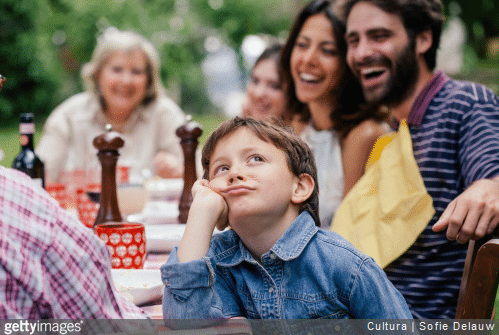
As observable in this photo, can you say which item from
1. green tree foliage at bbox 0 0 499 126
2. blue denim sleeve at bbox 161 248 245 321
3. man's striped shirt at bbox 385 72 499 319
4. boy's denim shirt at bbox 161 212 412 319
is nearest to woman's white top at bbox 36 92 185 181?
man's striped shirt at bbox 385 72 499 319

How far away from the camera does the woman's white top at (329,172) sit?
2.45 m

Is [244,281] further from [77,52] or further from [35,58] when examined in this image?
[77,52]

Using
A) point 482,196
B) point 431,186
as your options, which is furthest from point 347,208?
point 482,196

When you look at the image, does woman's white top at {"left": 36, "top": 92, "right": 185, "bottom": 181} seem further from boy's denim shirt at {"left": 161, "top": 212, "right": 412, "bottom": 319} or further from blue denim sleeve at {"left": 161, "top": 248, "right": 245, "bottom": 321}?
blue denim sleeve at {"left": 161, "top": 248, "right": 245, "bottom": 321}

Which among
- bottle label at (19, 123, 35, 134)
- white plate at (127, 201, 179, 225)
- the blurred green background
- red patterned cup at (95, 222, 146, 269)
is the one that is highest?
the blurred green background

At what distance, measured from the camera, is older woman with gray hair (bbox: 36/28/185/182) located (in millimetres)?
3445

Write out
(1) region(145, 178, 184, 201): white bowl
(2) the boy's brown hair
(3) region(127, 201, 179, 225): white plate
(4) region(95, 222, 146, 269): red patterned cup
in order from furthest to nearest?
(1) region(145, 178, 184, 201): white bowl → (3) region(127, 201, 179, 225): white plate → (4) region(95, 222, 146, 269): red patterned cup → (2) the boy's brown hair

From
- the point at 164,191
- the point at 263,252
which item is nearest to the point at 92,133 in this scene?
the point at 164,191

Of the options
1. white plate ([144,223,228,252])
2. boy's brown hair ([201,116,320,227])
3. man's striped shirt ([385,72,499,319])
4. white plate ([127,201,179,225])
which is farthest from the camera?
white plate ([127,201,179,225])

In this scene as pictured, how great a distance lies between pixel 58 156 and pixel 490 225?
2.76 meters

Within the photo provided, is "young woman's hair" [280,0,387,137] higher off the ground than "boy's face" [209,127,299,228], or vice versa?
"young woman's hair" [280,0,387,137]

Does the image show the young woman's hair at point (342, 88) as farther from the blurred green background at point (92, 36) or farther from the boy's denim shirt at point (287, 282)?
the blurred green background at point (92, 36)

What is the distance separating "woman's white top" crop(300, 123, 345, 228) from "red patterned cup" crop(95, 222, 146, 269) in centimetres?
120

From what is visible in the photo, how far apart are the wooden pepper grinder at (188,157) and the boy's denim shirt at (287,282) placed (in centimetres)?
74
